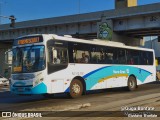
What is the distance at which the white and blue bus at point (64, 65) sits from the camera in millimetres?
16953

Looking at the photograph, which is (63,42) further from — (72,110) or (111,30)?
(111,30)

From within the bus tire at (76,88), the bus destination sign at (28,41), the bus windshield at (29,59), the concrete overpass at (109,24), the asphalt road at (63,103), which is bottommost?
the asphalt road at (63,103)

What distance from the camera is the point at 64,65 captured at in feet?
59.2

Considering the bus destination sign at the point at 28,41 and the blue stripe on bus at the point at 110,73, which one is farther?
the blue stripe on bus at the point at 110,73

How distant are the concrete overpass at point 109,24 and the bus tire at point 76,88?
22880 millimetres

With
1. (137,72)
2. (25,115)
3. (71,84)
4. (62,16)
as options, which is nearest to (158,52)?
(62,16)

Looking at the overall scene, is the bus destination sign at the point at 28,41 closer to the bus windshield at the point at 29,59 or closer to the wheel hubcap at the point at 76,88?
the bus windshield at the point at 29,59

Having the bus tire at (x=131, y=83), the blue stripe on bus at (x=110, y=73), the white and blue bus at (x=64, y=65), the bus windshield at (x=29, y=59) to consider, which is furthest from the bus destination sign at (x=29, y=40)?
the bus tire at (x=131, y=83)

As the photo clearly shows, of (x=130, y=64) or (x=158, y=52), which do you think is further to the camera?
(x=158, y=52)

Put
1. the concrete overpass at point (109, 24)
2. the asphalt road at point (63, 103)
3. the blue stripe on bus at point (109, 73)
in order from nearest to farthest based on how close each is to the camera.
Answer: the asphalt road at point (63, 103) → the blue stripe on bus at point (109, 73) → the concrete overpass at point (109, 24)

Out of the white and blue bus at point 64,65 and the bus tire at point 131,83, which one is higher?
the white and blue bus at point 64,65

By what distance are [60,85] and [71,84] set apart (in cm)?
98

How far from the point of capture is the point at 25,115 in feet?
39.5

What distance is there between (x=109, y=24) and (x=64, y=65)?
28.6 m
